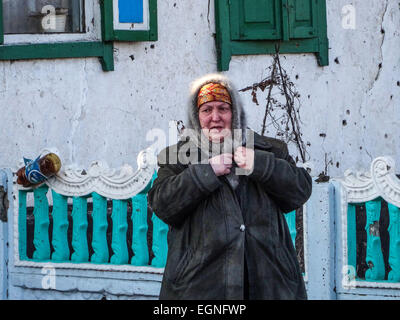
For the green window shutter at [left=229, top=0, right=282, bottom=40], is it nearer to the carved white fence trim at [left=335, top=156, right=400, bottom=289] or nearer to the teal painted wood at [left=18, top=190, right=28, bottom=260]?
the teal painted wood at [left=18, top=190, right=28, bottom=260]

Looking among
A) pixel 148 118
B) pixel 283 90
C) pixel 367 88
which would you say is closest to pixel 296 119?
pixel 283 90

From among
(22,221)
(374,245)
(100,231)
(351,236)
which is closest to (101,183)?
(100,231)

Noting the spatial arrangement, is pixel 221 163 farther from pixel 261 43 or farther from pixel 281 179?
pixel 261 43

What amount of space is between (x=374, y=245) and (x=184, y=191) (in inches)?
78.8

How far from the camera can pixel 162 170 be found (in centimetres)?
392

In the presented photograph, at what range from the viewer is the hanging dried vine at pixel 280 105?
8.73 m

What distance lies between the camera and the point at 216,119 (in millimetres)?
3912

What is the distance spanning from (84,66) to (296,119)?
2122 mm

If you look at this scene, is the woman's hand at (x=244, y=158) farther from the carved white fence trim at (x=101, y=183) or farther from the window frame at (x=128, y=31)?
the window frame at (x=128, y=31)

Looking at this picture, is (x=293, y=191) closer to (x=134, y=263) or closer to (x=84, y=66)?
(x=134, y=263)

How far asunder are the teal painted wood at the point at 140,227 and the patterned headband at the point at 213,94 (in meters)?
1.88

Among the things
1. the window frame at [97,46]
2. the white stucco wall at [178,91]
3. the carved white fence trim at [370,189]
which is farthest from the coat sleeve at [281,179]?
the window frame at [97,46]

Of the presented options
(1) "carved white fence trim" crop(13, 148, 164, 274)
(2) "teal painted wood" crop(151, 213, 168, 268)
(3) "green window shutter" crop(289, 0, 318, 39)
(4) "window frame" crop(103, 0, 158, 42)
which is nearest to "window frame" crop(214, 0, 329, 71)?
(3) "green window shutter" crop(289, 0, 318, 39)

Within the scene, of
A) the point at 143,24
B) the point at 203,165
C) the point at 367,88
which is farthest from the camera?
the point at 367,88
